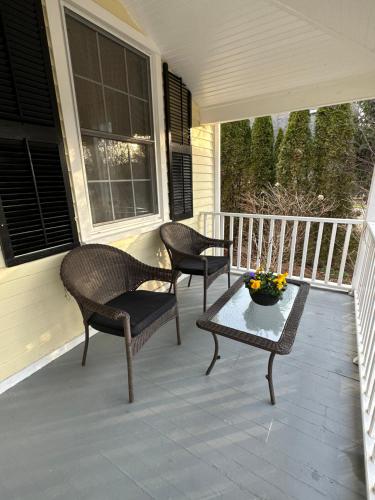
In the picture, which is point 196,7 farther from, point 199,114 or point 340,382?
point 340,382

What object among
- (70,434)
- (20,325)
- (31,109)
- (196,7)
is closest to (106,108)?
(31,109)

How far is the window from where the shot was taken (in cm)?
192

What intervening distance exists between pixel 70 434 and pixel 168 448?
0.57 m

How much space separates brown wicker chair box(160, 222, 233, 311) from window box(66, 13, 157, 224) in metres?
0.43

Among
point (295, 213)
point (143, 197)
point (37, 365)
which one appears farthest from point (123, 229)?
point (295, 213)

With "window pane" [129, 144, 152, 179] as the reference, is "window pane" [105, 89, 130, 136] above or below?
above

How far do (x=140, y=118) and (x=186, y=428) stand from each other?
268 cm

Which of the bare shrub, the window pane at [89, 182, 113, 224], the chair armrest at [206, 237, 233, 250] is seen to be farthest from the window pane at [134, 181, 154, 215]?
the bare shrub

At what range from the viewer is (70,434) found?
1350 mm

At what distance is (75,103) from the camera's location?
5.90 ft

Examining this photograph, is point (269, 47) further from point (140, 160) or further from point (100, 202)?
point (100, 202)

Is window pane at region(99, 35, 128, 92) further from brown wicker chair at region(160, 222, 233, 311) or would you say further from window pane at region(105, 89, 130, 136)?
brown wicker chair at region(160, 222, 233, 311)

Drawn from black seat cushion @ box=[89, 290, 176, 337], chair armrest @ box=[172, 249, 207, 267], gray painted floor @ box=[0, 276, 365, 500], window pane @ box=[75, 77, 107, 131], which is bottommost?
gray painted floor @ box=[0, 276, 365, 500]

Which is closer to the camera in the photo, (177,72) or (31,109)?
(31,109)
